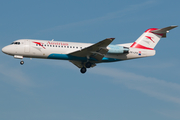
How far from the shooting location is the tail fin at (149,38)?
1556 inches

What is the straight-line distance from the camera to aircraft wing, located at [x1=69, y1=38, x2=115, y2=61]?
1373 inches

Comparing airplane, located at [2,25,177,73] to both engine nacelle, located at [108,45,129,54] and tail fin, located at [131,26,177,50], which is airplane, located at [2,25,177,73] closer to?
engine nacelle, located at [108,45,129,54]

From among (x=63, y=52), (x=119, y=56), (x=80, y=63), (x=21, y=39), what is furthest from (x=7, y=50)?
(x=119, y=56)

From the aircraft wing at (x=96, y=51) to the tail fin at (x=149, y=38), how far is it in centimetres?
493

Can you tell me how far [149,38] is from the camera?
40.2 meters

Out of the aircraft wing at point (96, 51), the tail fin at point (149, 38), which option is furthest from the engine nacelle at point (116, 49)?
the tail fin at point (149, 38)

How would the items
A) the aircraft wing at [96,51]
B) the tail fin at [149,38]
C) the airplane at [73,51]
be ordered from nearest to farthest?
1. the aircraft wing at [96,51]
2. the airplane at [73,51]
3. the tail fin at [149,38]

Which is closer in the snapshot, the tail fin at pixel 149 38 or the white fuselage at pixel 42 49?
the white fuselage at pixel 42 49

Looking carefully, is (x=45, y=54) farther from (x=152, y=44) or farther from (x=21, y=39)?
(x=152, y=44)

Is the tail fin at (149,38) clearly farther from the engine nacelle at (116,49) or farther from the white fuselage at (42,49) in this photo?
the white fuselage at (42,49)

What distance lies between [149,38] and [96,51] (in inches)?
306

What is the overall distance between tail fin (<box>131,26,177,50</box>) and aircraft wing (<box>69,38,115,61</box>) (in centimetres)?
493

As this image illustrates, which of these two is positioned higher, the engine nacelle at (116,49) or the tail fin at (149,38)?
the tail fin at (149,38)

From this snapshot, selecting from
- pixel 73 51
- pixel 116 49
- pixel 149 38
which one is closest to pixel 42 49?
pixel 73 51
